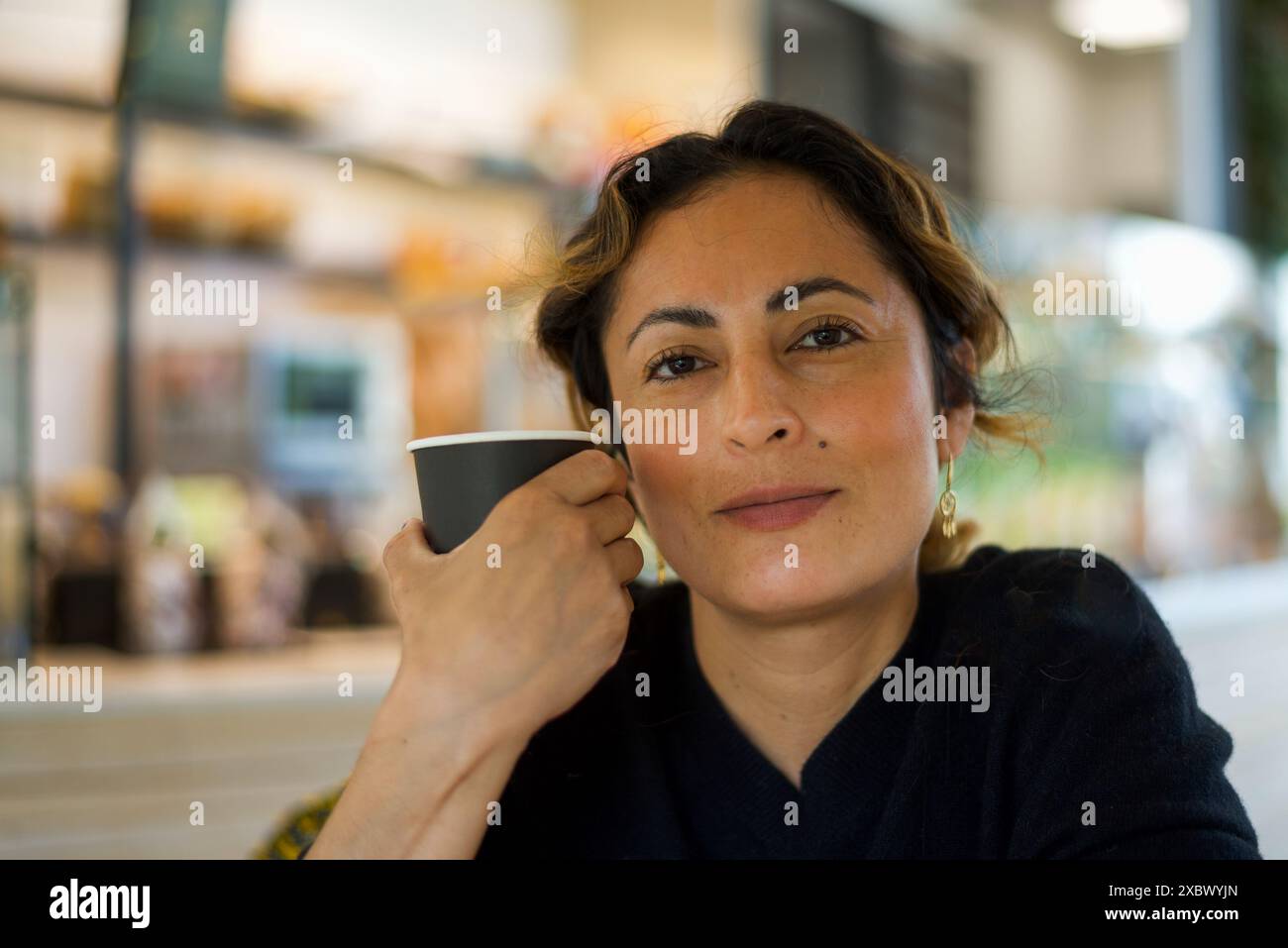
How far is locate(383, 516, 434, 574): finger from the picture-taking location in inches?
27.6

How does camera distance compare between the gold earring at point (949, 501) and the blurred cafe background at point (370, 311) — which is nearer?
the gold earring at point (949, 501)

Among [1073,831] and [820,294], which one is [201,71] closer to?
[820,294]

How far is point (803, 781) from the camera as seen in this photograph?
82 centimetres

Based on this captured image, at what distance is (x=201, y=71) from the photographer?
229cm

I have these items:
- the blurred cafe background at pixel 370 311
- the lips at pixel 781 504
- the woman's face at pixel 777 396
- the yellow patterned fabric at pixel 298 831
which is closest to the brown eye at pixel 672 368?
the woman's face at pixel 777 396

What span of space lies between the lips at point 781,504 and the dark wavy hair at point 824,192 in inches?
7.7

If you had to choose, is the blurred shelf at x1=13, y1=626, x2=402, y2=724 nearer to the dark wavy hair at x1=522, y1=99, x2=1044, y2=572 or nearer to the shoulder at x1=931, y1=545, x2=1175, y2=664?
the dark wavy hair at x1=522, y1=99, x2=1044, y2=572

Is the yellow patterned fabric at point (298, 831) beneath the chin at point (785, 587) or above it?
beneath

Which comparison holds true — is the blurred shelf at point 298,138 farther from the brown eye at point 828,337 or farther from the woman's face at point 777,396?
the brown eye at point 828,337

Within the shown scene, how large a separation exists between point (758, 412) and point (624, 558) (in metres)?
0.12

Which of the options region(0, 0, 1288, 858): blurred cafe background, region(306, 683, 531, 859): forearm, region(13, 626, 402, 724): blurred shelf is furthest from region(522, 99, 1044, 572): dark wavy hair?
region(13, 626, 402, 724): blurred shelf

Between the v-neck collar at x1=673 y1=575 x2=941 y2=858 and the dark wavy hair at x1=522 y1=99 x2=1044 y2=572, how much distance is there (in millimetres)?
208

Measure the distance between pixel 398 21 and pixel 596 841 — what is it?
2.48 m

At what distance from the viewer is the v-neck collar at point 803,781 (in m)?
0.81
